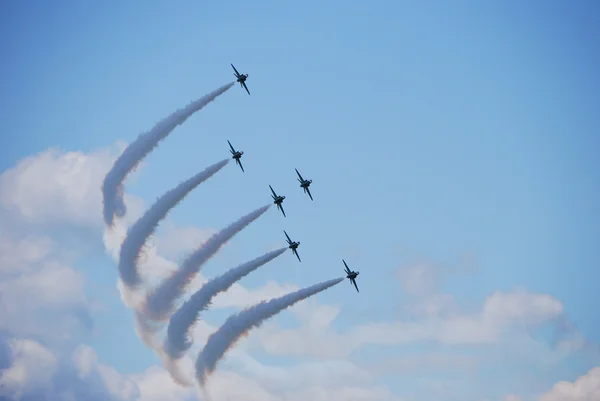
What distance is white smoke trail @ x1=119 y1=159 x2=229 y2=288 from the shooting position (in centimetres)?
11575

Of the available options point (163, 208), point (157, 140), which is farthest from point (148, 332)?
point (157, 140)

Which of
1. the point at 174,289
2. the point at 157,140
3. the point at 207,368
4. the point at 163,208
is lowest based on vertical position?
the point at 207,368

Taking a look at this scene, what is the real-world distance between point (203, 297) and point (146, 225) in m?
11.2

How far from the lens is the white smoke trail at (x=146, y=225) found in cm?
11575

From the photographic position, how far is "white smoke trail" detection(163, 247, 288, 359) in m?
114

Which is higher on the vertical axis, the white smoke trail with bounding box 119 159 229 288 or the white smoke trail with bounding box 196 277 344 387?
the white smoke trail with bounding box 119 159 229 288

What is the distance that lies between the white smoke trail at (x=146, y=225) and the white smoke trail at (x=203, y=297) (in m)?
7.29

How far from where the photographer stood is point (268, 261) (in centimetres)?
11356

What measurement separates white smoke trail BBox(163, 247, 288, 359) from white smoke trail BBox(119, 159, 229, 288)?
729 centimetres

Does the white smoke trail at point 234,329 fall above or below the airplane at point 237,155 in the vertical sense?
below

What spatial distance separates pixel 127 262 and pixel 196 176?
1327 cm

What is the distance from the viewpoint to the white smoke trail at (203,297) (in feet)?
373

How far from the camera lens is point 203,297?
4478 inches

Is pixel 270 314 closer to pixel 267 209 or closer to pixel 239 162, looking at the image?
pixel 267 209
